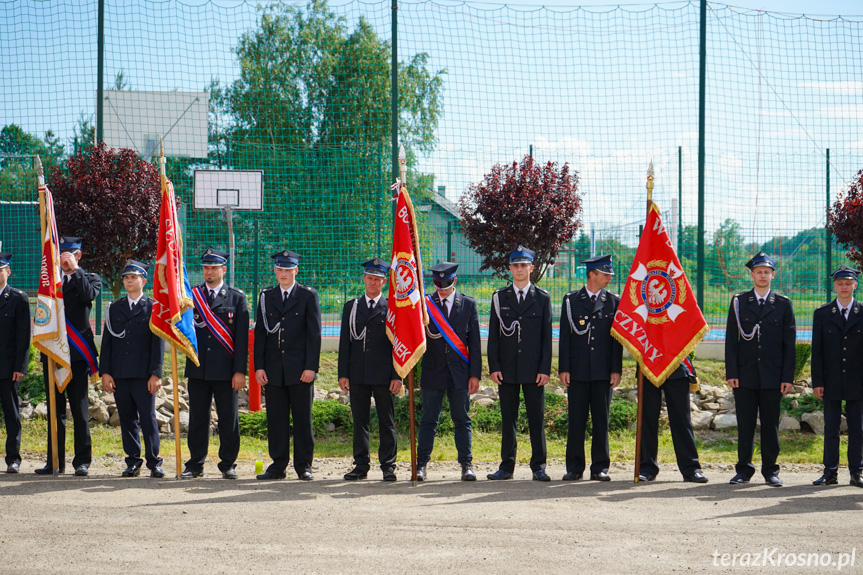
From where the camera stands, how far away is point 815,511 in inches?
232

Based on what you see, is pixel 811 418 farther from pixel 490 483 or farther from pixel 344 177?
pixel 344 177

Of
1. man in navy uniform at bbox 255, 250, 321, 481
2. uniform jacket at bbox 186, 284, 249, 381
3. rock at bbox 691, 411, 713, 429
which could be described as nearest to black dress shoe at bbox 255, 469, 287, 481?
man in navy uniform at bbox 255, 250, 321, 481

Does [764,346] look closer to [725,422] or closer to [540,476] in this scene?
[540,476]

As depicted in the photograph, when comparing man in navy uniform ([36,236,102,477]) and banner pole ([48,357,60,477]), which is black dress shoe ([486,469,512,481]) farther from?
banner pole ([48,357,60,477])

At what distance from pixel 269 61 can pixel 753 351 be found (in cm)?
1490

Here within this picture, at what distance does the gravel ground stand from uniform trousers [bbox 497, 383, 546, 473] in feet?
0.66

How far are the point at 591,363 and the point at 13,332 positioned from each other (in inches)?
193

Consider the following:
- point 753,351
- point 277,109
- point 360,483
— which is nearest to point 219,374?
point 360,483

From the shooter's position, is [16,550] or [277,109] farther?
[277,109]

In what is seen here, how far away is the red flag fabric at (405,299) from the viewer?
23.0 feet

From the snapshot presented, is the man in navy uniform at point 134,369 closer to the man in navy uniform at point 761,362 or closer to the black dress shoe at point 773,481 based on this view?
the man in navy uniform at point 761,362

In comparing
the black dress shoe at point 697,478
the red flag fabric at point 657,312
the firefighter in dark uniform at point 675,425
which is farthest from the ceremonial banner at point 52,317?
the black dress shoe at point 697,478

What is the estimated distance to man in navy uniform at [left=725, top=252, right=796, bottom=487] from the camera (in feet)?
22.9

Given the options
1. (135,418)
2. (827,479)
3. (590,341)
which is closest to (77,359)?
(135,418)
